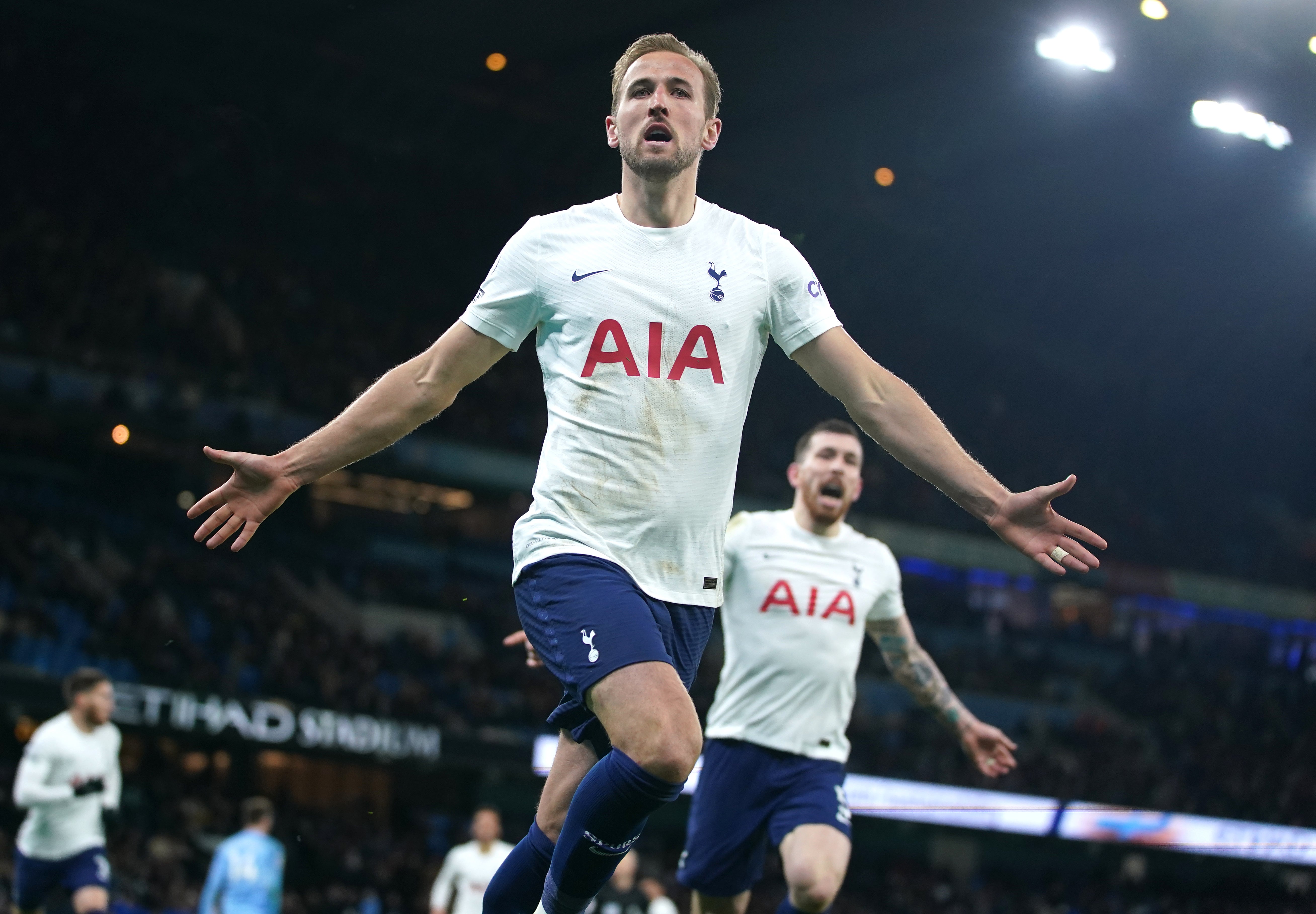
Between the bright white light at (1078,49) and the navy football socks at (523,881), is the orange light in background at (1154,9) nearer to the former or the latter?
the bright white light at (1078,49)

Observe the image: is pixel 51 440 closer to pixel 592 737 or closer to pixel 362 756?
pixel 362 756

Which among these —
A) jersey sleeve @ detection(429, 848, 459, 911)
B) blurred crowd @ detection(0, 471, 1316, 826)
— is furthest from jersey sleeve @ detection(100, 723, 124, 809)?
blurred crowd @ detection(0, 471, 1316, 826)

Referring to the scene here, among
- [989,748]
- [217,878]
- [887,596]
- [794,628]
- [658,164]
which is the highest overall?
[658,164]

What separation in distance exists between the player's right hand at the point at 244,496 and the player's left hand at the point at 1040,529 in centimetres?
220

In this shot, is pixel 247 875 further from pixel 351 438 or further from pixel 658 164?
pixel 658 164

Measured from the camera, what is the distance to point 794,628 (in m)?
7.06

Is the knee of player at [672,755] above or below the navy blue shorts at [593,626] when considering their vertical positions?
below

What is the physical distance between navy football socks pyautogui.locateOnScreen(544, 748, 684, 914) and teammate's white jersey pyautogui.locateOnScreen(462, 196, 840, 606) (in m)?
0.63

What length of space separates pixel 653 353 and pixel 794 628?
3107mm

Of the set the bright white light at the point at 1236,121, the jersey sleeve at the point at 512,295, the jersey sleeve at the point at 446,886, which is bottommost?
the jersey sleeve at the point at 446,886

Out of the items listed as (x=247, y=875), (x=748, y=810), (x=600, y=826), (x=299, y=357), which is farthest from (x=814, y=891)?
(x=299, y=357)

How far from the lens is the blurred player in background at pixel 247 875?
502 inches

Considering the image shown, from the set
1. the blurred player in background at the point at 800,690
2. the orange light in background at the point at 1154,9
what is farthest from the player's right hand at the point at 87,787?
the orange light in background at the point at 1154,9

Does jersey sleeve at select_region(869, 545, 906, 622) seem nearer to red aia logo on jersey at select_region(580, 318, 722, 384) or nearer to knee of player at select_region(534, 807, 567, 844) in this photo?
knee of player at select_region(534, 807, 567, 844)
